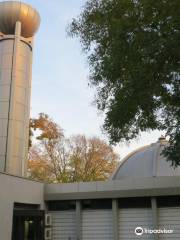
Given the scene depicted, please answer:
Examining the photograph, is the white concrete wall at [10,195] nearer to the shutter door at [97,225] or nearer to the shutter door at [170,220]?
the shutter door at [97,225]

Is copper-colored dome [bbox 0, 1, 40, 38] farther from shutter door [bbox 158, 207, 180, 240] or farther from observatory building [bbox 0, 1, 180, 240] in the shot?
shutter door [bbox 158, 207, 180, 240]

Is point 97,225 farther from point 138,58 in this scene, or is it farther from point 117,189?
point 138,58

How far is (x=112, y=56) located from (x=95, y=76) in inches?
60.6

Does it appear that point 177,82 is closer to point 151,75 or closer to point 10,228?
point 151,75

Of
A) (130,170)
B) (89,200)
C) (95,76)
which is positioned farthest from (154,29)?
(130,170)

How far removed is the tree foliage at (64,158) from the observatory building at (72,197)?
1210cm

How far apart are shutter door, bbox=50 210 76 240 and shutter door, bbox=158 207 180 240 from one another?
431 cm

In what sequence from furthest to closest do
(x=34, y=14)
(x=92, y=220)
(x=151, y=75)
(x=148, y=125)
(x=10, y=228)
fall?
1. (x=34, y=14)
2. (x=92, y=220)
3. (x=10, y=228)
4. (x=148, y=125)
5. (x=151, y=75)

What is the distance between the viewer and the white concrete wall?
14422mm

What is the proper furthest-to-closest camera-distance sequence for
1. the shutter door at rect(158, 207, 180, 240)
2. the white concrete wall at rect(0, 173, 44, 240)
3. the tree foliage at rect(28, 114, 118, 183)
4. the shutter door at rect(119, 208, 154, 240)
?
the tree foliage at rect(28, 114, 118, 183), the shutter door at rect(119, 208, 154, 240), the shutter door at rect(158, 207, 180, 240), the white concrete wall at rect(0, 173, 44, 240)

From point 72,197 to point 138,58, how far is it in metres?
10.4

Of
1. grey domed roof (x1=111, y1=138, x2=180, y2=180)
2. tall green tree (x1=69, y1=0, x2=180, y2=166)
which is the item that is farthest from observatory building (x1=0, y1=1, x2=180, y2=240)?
tall green tree (x1=69, y1=0, x2=180, y2=166)

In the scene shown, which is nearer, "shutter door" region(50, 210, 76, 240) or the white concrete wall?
the white concrete wall

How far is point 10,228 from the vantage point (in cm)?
1472
